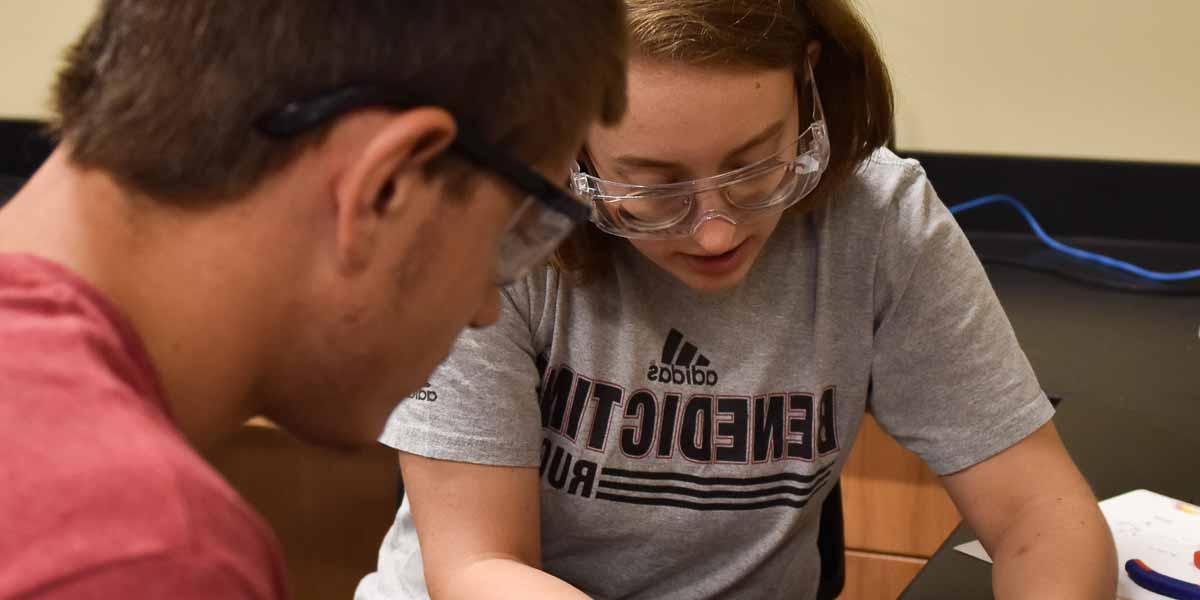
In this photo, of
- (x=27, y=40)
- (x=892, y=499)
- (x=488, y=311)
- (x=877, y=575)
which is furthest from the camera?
(x=27, y=40)

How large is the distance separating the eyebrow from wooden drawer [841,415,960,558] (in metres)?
0.85

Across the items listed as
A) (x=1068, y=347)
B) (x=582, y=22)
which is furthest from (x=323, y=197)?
(x=1068, y=347)

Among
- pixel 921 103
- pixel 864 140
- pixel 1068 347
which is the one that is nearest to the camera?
pixel 864 140

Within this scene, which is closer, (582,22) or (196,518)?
(196,518)

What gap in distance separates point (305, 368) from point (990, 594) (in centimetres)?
73

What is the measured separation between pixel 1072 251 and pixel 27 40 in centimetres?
206

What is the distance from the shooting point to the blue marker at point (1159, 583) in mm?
1098

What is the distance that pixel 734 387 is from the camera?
1.19m

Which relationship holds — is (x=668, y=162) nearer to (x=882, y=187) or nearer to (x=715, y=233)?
(x=715, y=233)

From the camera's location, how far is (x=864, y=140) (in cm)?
122

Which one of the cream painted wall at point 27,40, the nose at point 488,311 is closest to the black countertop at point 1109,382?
the nose at point 488,311

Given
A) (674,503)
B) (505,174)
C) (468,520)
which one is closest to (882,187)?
(674,503)

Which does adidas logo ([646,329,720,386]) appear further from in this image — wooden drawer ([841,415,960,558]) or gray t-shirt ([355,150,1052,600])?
wooden drawer ([841,415,960,558])

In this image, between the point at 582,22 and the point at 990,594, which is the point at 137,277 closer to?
the point at 582,22
